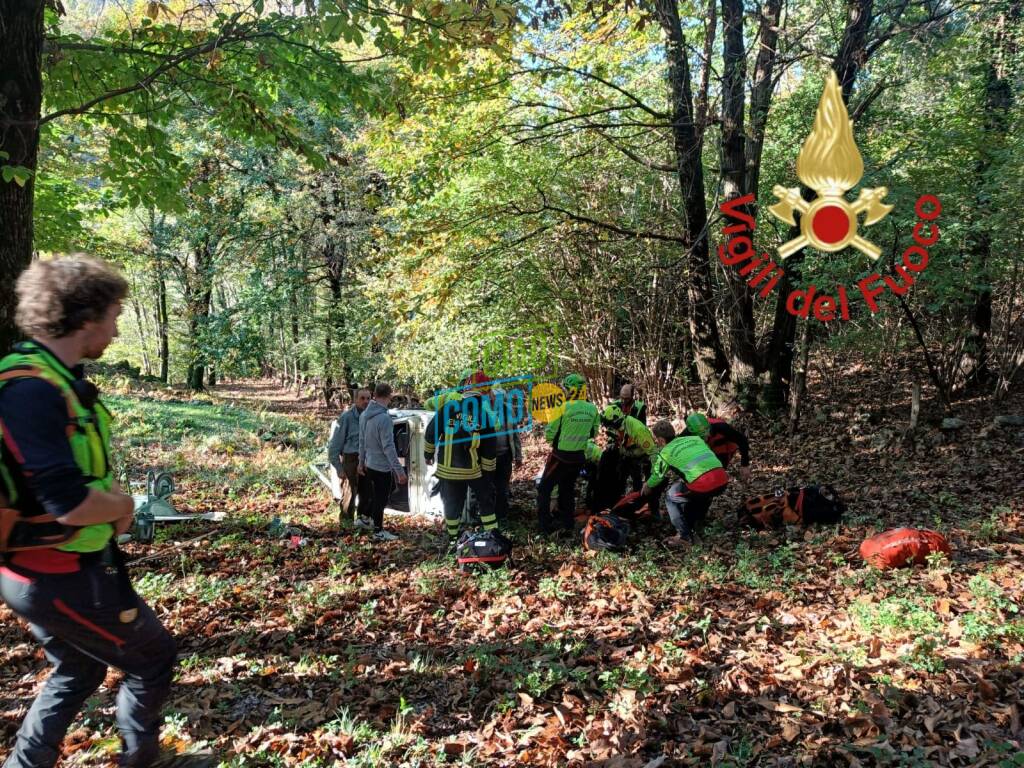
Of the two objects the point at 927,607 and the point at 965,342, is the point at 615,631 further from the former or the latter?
the point at 965,342

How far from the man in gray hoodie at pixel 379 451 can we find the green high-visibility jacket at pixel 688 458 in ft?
10.5

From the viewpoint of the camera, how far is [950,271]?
27.8 ft

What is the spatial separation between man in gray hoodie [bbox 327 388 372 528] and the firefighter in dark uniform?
214 inches

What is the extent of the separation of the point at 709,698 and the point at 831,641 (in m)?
1.21

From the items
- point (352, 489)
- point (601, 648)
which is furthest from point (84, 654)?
point (352, 489)

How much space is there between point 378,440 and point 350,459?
0.78 metres

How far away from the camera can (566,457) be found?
7.59 meters

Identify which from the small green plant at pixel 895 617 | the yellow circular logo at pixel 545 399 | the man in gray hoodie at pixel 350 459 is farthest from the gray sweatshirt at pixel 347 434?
the small green plant at pixel 895 617

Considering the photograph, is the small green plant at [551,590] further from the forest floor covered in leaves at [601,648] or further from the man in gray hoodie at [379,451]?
the man in gray hoodie at [379,451]

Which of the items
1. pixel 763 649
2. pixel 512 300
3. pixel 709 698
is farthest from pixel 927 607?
pixel 512 300

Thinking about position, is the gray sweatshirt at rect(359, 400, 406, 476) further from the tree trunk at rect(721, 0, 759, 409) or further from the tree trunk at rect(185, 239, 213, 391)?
the tree trunk at rect(185, 239, 213, 391)

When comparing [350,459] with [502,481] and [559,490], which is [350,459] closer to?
[502,481]

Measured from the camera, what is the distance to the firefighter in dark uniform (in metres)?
2.32

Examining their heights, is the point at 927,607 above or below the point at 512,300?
below
